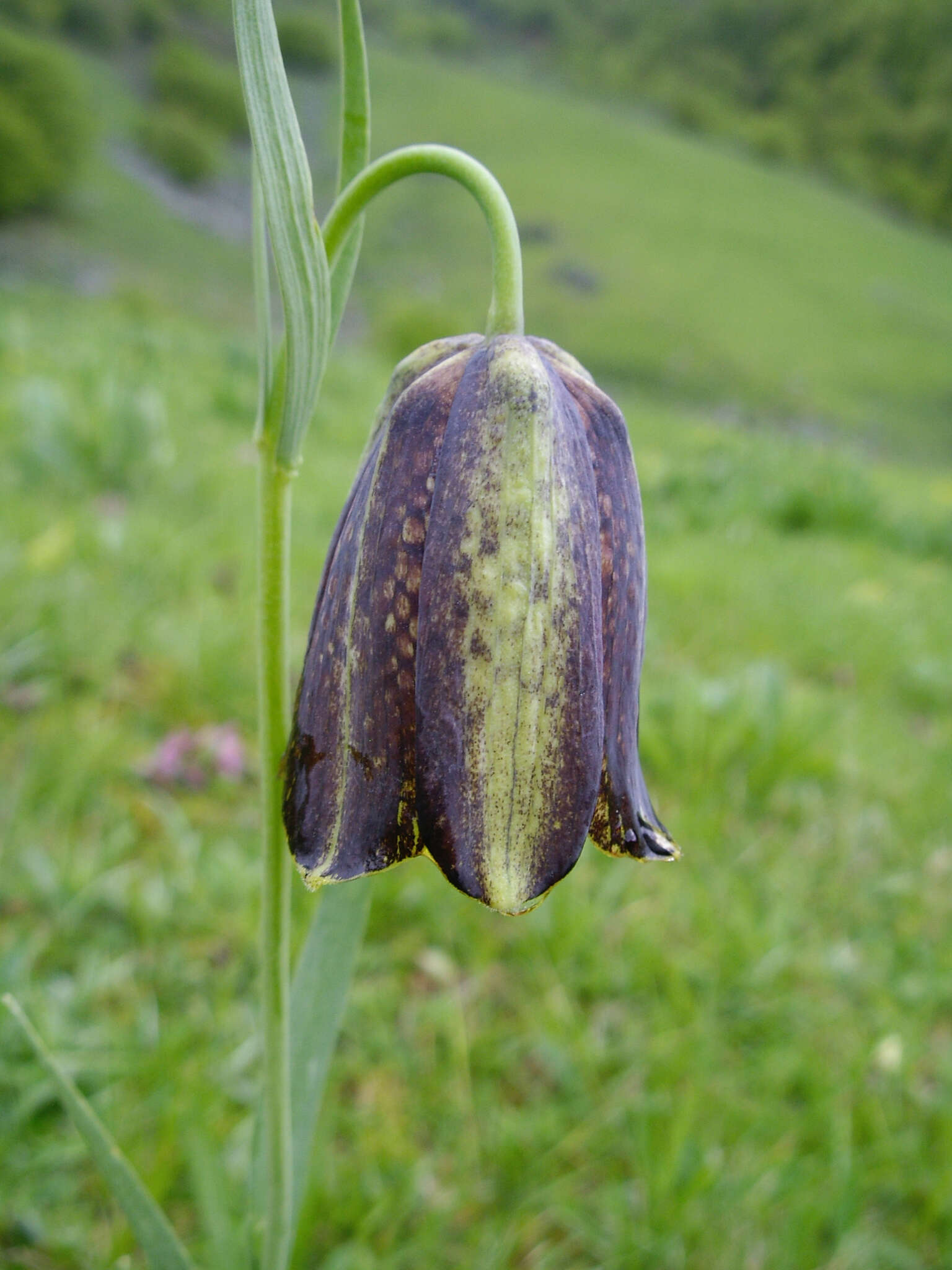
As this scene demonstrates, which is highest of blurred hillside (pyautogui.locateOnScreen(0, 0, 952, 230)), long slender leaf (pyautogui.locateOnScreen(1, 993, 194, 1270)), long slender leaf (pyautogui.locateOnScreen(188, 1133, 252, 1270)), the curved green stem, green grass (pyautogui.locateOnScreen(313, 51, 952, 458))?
the curved green stem

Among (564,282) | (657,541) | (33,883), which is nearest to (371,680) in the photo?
(33,883)

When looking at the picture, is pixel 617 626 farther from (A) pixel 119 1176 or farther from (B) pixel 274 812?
(A) pixel 119 1176

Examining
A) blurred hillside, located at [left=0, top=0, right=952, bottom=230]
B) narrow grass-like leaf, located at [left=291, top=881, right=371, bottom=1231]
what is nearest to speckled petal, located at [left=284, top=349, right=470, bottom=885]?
narrow grass-like leaf, located at [left=291, top=881, right=371, bottom=1231]

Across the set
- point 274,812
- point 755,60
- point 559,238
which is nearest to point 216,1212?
point 274,812

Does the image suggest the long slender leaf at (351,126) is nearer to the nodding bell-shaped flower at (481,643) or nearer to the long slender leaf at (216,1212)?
the nodding bell-shaped flower at (481,643)

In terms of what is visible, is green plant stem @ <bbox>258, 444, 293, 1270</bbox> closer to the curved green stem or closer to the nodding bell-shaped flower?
the nodding bell-shaped flower

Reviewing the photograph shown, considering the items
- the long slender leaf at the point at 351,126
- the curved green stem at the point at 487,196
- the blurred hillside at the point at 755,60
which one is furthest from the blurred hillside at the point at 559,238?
the curved green stem at the point at 487,196
